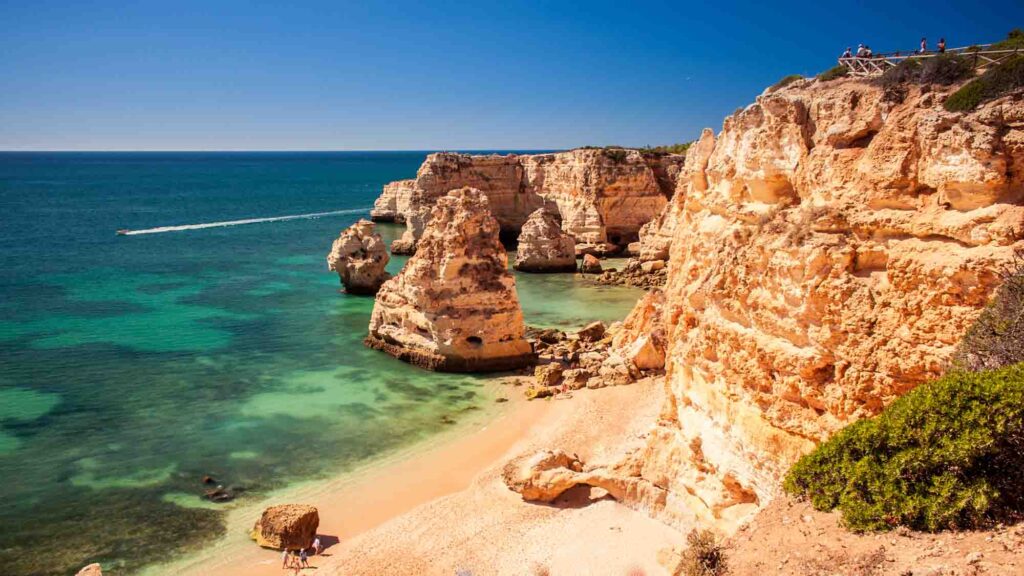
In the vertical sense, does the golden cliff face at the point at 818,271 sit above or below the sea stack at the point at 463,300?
above

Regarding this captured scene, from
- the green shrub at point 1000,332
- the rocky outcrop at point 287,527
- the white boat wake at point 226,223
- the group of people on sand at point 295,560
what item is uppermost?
the green shrub at point 1000,332

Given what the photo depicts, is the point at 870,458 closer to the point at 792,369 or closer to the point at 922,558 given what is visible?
the point at 922,558

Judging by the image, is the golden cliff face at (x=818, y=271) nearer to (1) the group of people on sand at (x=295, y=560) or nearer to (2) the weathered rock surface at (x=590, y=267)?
(1) the group of people on sand at (x=295, y=560)

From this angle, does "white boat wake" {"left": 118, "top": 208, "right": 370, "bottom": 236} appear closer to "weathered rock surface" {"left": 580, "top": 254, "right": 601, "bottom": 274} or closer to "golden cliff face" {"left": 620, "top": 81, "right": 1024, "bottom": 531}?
"weathered rock surface" {"left": 580, "top": 254, "right": 601, "bottom": 274}

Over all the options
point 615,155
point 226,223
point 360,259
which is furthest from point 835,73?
point 226,223

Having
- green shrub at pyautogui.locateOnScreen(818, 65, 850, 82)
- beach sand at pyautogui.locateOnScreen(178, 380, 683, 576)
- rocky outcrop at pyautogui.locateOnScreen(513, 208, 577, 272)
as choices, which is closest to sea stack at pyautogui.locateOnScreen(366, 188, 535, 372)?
beach sand at pyautogui.locateOnScreen(178, 380, 683, 576)

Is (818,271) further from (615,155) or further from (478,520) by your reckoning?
(615,155)

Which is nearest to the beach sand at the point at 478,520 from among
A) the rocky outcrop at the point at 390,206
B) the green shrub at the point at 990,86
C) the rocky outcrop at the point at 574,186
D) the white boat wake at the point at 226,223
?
the green shrub at the point at 990,86
